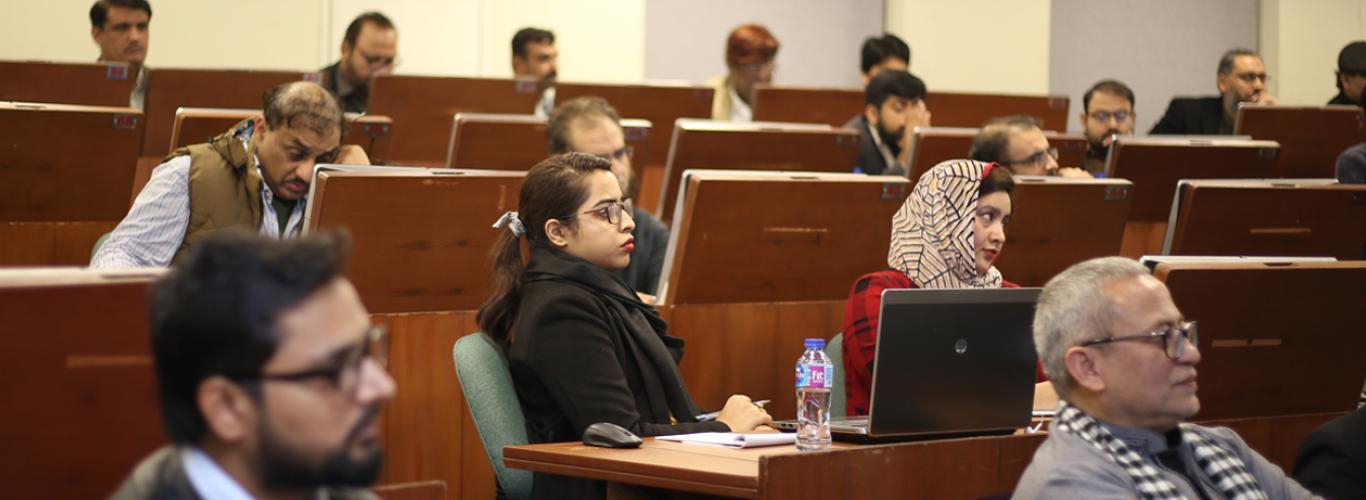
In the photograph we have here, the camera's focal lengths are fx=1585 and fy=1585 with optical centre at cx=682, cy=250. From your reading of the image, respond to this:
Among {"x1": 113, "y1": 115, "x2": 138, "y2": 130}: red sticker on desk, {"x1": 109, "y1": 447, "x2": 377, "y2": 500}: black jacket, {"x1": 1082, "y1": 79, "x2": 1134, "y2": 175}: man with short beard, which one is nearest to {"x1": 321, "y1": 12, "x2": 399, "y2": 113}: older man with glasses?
{"x1": 113, "y1": 115, "x2": 138, "y2": 130}: red sticker on desk

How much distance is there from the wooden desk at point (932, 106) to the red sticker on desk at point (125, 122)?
113 inches

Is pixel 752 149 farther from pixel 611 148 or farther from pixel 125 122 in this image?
pixel 125 122

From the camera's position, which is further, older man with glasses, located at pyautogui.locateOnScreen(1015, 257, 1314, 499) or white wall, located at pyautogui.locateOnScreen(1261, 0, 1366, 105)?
white wall, located at pyautogui.locateOnScreen(1261, 0, 1366, 105)

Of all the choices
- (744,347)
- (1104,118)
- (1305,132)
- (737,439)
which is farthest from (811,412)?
(1305,132)

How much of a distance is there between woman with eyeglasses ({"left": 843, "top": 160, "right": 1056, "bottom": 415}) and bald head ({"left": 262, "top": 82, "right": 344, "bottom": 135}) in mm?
1384

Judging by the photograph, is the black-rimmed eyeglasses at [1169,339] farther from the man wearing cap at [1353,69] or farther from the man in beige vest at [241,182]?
the man wearing cap at [1353,69]

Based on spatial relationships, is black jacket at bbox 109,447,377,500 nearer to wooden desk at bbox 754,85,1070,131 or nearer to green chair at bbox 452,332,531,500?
green chair at bbox 452,332,531,500

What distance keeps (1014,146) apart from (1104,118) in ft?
4.26

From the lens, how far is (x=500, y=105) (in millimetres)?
6488

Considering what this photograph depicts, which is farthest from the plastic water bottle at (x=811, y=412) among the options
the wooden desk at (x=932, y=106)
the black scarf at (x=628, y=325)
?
the wooden desk at (x=932, y=106)

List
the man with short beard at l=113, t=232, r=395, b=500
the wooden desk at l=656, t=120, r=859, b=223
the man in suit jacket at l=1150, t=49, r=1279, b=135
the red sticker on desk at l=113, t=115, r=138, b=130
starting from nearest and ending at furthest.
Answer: the man with short beard at l=113, t=232, r=395, b=500 → the red sticker on desk at l=113, t=115, r=138, b=130 → the wooden desk at l=656, t=120, r=859, b=223 → the man in suit jacket at l=1150, t=49, r=1279, b=135

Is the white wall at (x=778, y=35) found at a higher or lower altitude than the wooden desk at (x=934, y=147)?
higher

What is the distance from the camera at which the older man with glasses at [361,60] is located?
21.9ft

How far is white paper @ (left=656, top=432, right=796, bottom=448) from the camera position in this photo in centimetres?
295
